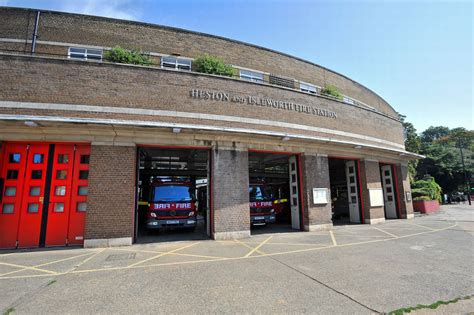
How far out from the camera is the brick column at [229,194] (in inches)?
402

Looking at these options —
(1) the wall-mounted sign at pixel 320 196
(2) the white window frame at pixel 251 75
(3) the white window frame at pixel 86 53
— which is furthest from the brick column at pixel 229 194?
(3) the white window frame at pixel 86 53

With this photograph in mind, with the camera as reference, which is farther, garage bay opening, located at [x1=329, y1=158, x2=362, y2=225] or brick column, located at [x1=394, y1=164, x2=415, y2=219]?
brick column, located at [x1=394, y1=164, x2=415, y2=219]

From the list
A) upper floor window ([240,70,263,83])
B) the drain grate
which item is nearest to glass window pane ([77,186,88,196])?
the drain grate

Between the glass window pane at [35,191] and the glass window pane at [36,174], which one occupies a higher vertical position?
the glass window pane at [36,174]

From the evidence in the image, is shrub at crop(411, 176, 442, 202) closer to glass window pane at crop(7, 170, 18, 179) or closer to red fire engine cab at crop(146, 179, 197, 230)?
red fire engine cab at crop(146, 179, 197, 230)

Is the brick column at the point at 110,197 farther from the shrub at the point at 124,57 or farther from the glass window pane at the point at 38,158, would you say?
the shrub at the point at 124,57

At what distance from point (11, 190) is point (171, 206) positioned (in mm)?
5821

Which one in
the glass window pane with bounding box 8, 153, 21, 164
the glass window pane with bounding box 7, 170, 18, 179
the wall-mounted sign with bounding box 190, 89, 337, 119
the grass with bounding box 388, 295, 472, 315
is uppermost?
the wall-mounted sign with bounding box 190, 89, 337, 119

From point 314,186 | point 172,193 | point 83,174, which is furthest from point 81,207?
point 314,186

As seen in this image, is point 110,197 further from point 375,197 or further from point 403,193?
point 403,193

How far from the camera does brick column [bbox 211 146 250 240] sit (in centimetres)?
1022

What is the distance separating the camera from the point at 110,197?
906 cm

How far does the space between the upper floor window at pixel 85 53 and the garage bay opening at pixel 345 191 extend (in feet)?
51.1

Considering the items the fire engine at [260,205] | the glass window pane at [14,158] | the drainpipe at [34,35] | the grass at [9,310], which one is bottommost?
the grass at [9,310]
